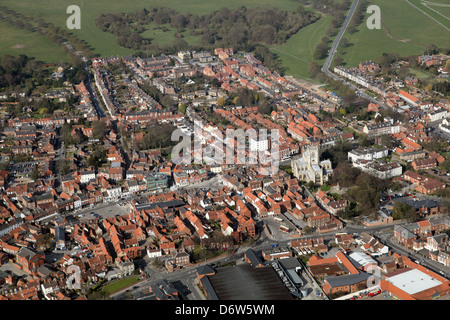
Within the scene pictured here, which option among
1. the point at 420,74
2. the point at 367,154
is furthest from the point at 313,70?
the point at 367,154

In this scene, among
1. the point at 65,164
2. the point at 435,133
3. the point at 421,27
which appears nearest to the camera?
the point at 65,164

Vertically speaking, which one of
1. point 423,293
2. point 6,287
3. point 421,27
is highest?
point 421,27

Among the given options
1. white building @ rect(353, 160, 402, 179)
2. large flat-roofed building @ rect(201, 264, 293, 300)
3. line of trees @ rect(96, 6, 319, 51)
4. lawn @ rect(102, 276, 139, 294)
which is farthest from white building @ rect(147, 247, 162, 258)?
line of trees @ rect(96, 6, 319, 51)

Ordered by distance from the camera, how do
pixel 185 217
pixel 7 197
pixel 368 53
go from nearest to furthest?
pixel 185 217 < pixel 7 197 < pixel 368 53

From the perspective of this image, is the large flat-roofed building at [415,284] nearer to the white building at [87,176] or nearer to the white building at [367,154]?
the white building at [367,154]

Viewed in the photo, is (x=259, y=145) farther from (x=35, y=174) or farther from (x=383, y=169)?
(x=35, y=174)

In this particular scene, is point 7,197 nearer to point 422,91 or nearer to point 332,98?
point 332,98

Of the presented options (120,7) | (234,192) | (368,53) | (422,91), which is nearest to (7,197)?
(234,192)
